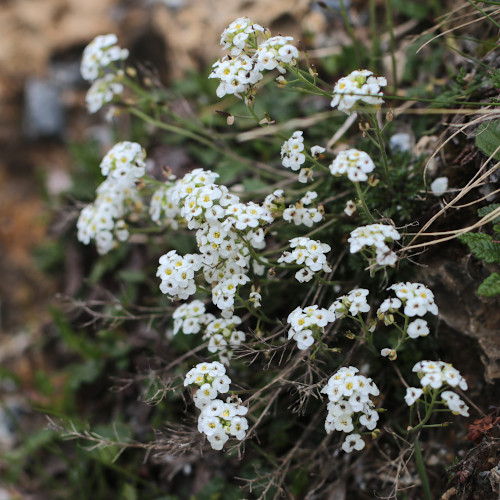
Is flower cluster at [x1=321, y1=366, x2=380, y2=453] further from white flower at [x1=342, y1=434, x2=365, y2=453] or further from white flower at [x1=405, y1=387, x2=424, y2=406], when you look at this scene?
white flower at [x1=405, y1=387, x2=424, y2=406]

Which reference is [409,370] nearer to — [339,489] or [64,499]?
[339,489]

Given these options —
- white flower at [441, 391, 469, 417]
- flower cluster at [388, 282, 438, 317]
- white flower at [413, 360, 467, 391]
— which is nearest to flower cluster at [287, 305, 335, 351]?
flower cluster at [388, 282, 438, 317]

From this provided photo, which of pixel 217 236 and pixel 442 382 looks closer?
pixel 442 382

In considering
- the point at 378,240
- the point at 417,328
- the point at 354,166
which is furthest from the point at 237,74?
the point at 417,328

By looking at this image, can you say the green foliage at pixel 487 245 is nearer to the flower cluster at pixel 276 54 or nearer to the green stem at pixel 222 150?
the flower cluster at pixel 276 54

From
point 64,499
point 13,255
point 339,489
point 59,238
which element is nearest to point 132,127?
point 59,238

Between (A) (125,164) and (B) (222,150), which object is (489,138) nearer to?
(B) (222,150)
